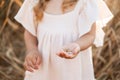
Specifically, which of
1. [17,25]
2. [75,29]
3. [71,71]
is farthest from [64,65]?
[17,25]

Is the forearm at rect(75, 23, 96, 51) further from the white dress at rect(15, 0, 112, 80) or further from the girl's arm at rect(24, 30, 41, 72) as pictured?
the girl's arm at rect(24, 30, 41, 72)

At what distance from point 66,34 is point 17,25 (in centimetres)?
126

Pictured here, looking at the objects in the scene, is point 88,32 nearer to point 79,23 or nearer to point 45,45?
point 79,23

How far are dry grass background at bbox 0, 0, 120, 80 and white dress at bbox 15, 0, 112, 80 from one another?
3.75 feet

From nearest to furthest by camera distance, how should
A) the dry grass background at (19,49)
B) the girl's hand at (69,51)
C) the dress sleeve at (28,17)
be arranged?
the girl's hand at (69,51)
the dress sleeve at (28,17)
the dry grass background at (19,49)

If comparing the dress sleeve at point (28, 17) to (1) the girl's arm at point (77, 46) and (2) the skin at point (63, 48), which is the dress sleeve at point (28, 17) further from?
(1) the girl's arm at point (77, 46)

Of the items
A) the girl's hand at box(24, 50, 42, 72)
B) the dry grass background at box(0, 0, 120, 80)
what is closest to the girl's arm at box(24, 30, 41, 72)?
the girl's hand at box(24, 50, 42, 72)

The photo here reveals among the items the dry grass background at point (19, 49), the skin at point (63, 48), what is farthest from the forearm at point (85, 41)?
the dry grass background at point (19, 49)

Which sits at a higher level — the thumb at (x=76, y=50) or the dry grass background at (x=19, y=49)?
the thumb at (x=76, y=50)

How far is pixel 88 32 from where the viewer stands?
166 cm

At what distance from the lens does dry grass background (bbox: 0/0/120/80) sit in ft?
9.45

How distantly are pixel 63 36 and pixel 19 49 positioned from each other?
1.28m

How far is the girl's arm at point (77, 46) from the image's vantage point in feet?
4.91

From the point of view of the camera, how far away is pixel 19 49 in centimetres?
291
